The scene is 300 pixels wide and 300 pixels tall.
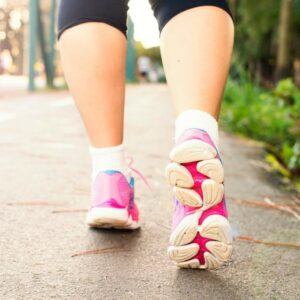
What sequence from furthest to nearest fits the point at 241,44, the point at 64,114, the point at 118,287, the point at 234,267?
the point at 241,44, the point at 64,114, the point at 234,267, the point at 118,287

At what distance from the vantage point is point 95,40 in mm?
Result: 1330

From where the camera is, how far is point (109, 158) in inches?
54.1

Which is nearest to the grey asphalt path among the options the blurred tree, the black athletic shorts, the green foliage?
the green foliage

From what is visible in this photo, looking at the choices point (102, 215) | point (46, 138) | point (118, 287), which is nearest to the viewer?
point (118, 287)

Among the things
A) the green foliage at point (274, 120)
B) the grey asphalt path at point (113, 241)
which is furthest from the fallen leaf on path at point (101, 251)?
the green foliage at point (274, 120)

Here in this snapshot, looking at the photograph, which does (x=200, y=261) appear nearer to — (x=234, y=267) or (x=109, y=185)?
(x=234, y=267)

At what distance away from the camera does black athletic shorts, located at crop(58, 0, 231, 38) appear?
1.29 m

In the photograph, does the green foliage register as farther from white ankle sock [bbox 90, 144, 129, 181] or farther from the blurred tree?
the blurred tree

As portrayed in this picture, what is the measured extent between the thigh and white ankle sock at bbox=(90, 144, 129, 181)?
0.26 m

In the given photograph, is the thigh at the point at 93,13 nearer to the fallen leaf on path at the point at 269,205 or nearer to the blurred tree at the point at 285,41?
the fallen leaf on path at the point at 269,205

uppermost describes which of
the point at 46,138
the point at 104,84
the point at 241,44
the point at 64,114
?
the point at 104,84

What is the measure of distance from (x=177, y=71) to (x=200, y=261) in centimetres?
37

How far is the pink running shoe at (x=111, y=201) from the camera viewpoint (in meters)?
1.35

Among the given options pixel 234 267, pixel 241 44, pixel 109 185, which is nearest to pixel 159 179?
pixel 109 185
